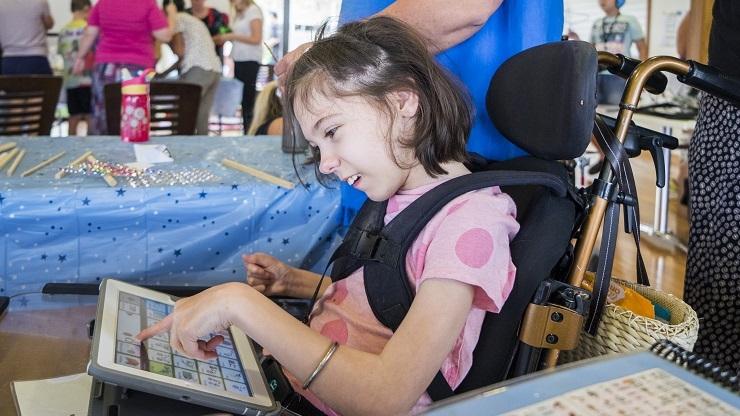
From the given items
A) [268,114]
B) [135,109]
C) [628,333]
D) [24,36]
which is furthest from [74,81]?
[628,333]

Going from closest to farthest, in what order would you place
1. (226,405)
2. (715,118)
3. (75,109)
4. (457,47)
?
1. (226,405)
2. (457,47)
3. (715,118)
4. (75,109)

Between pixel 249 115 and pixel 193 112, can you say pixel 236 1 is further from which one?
pixel 193 112

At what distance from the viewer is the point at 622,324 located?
1.06 m

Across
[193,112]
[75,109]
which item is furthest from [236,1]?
[193,112]

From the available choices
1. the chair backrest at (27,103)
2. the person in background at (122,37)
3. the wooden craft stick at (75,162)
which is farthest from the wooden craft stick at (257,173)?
the person in background at (122,37)

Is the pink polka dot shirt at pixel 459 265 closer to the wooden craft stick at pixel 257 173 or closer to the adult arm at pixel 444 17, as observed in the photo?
the adult arm at pixel 444 17

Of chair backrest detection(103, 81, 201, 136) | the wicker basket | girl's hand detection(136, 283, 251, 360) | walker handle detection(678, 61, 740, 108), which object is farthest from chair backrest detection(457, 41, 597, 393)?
chair backrest detection(103, 81, 201, 136)

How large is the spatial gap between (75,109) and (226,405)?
190 inches

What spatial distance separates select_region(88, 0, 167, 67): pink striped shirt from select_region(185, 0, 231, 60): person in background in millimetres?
1627

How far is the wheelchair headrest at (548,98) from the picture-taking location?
3.17 feet

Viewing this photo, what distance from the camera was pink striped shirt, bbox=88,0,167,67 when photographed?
11.9 ft

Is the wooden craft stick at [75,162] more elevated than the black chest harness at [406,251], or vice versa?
the black chest harness at [406,251]

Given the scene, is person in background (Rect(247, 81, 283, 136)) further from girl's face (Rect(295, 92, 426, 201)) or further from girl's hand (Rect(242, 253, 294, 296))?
girl's face (Rect(295, 92, 426, 201))

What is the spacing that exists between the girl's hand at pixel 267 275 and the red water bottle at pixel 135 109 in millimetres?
862
